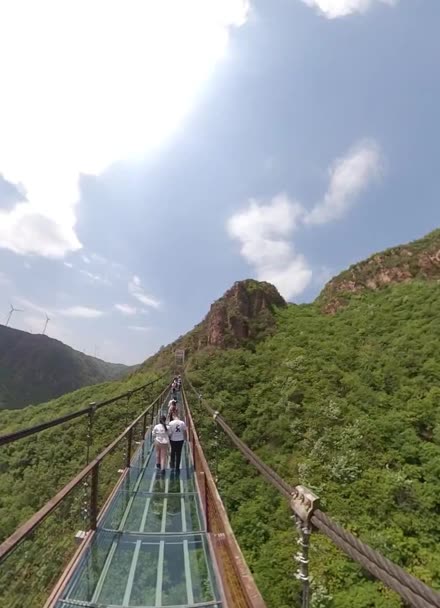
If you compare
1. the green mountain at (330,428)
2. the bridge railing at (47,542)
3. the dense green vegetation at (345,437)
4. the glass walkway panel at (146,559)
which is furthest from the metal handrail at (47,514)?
the dense green vegetation at (345,437)

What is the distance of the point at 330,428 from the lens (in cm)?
1492

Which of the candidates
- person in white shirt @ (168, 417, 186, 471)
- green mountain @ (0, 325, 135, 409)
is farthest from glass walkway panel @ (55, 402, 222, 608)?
green mountain @ (0, 325, 135, 409)

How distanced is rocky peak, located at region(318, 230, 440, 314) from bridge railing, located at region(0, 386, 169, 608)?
3026 centimetres

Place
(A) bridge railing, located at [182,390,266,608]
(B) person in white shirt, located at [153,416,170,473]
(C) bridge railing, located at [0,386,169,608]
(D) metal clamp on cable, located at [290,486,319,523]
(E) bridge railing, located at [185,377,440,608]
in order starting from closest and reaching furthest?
(E) bridge railing, located at [185,377,440,608] < (D) metal clamp on cable, located at [290,486,319,523] < (C) bridge railing, located at [0,386,169,608] < (A) bridge railing, located at [182,390,266,608] < (B) person in white shirt, located at [153,416,170,473]

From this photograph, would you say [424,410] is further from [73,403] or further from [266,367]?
[73,403]

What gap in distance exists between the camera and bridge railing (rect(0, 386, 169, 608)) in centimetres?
160

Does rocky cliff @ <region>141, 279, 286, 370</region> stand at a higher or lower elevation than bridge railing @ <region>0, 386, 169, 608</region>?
higher

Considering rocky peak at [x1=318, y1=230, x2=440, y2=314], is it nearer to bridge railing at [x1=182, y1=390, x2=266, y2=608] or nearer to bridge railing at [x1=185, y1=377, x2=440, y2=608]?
bridge railing at [x1=182, y1=390, x2=266, y2=608]

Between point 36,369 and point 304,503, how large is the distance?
132032mm

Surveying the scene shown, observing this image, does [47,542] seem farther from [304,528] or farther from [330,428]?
[330,428]

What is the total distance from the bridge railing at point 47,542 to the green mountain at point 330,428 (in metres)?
1.36

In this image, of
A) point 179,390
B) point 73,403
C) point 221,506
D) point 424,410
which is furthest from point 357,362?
point 73,403

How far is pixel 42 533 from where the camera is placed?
2000 mm

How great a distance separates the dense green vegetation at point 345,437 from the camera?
914cm
